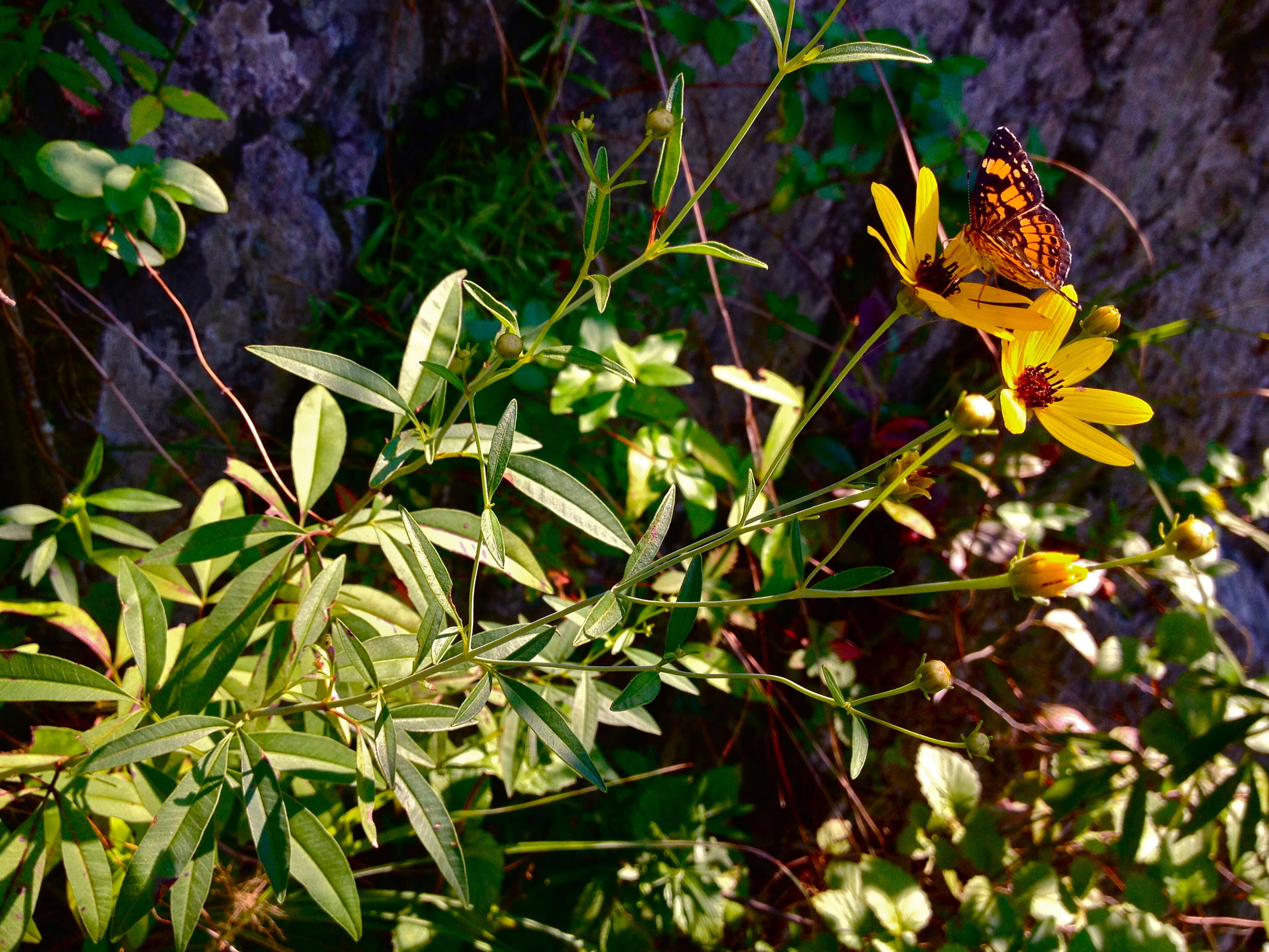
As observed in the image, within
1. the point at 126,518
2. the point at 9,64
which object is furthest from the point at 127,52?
the point at 126,518

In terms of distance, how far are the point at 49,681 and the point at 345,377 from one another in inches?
18.5

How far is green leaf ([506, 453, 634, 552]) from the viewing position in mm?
896

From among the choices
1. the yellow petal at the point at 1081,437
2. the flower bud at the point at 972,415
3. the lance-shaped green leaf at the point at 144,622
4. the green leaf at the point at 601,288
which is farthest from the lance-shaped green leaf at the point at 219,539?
the yellow petal at the point at 1081,437

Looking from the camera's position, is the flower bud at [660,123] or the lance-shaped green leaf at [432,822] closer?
the flower bud at [660,123]

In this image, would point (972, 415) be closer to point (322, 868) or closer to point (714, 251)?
point (714, 251)

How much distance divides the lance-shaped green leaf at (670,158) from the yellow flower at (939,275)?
195 millimetres

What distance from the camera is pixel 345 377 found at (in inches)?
34.3

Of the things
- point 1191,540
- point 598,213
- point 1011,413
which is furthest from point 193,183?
point 1191,540

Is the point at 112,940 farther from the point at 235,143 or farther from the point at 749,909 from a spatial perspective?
the point at 749,909

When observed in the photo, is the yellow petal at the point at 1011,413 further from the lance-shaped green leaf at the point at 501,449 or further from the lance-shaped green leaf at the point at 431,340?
the lance-shaped green leaf at the point at 431,340

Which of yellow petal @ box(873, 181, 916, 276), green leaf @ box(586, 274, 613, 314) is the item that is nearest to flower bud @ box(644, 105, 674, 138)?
green leaf @ box(586, 274, 613, 314)

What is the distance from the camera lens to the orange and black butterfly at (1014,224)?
0.86 meters

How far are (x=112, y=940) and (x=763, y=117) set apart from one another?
1875mm

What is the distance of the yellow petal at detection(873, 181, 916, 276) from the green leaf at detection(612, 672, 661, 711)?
1.61 feet
